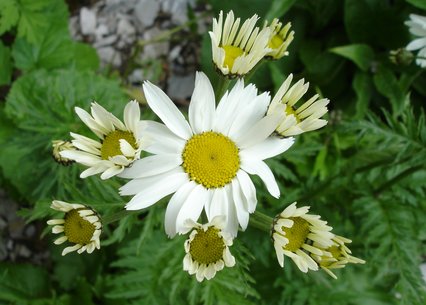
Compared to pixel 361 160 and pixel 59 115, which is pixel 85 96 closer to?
pixel 59 115

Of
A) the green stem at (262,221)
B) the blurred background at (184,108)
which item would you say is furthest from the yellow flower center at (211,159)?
the blurred background at (184,108)

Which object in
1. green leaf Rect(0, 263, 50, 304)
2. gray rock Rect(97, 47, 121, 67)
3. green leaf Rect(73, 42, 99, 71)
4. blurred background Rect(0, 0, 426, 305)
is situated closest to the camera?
blurred background Rect(0, 0, 426, 305)

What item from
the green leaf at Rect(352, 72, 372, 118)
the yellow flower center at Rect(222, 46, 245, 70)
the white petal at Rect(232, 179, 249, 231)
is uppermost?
the yellow flower center at Rect(222, 46, 245, 70)

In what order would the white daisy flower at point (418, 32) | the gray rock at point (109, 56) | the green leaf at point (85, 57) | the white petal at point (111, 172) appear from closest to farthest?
1. the white petal at point (111, 172)
2. the white daisy flower at point (418, 32)
3. the green leaf at point (85, 57)
4. the gray rock at point (109, 56)

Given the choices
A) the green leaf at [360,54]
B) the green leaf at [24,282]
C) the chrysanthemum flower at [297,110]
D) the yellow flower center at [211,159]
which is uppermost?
the chrysanthemum flower at [297,110]

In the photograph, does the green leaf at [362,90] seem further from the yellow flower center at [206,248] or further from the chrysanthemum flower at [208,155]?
the yellow flower center at [206,248]

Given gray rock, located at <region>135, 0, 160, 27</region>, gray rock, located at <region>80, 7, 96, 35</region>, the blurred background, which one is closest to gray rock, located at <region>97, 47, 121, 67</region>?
the blurred background

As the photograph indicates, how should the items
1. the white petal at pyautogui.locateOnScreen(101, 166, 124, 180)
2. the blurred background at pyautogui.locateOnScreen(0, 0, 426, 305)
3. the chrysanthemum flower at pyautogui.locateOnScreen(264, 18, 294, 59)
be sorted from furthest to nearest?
the blurred background at pyautogui.locateOnScreen(0, 0, 426, 305) < the chrysanthemum flower at pyautogui.locateOnScreen(264, 18, 294, 59) < the white petal at pyautogui.locateOnScreen(101, 166, 124, 180)

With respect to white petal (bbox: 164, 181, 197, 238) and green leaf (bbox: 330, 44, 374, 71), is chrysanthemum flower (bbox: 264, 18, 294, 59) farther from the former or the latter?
green leaf (bbox: 330, 44, 374, 71)
